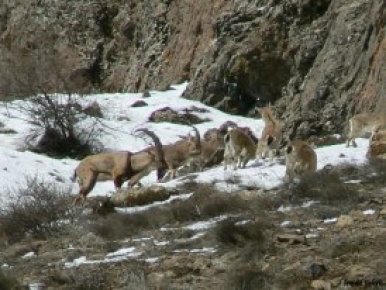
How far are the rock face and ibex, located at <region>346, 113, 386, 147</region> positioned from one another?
73.0 inches

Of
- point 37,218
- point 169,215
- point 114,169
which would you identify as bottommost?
point 114,169

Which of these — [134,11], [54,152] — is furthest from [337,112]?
[134,11]

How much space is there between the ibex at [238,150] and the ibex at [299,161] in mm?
3241

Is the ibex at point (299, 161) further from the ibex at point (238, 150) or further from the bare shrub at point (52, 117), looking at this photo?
the bare shrub at point (52, 117)

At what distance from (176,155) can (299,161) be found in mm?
5626

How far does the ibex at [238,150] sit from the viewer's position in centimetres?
2138

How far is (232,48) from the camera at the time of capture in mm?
35562

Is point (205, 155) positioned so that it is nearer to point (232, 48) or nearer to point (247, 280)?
point (232, 48)

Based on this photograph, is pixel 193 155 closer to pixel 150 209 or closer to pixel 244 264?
pixel 150 209

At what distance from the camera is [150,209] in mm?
15836

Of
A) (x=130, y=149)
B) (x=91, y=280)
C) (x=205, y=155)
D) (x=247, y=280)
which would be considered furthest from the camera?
(x=130, y=149)

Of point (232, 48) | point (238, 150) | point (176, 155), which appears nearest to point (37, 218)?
point (238, 150)

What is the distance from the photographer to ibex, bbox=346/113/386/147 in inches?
844

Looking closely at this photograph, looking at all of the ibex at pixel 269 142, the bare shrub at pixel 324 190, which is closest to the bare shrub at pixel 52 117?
the ibex at pixel 269 142
